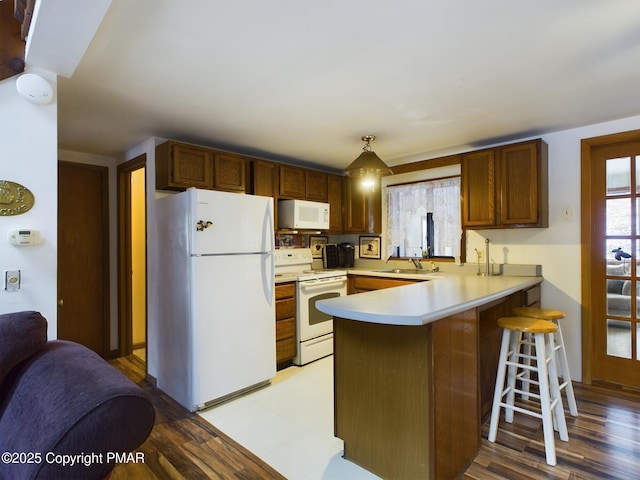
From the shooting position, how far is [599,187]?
9.84ft

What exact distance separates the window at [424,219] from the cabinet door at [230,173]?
1.92m

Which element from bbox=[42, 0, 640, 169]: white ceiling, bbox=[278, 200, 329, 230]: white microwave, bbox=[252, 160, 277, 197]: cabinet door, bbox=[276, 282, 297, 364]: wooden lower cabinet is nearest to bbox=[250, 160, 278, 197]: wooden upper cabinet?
bbox=[252, 160, 277, 197]: cabinet door

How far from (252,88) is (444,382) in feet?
6.61

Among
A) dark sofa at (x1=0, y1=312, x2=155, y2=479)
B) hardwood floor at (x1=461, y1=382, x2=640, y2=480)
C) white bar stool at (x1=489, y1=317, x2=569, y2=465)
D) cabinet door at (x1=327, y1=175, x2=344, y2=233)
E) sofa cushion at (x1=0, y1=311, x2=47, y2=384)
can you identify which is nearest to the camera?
dark sofa at (x1=0, y1=312, x2=155, y2=479)

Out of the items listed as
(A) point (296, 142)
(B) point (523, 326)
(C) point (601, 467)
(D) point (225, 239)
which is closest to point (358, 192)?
(A) point (296, 142)

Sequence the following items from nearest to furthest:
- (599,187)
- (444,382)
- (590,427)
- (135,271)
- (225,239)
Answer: (444,382)
(590,427)
(225,239)
(599,187)
(135,271)

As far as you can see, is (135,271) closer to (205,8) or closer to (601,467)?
(205,8)

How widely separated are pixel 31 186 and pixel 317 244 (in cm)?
321

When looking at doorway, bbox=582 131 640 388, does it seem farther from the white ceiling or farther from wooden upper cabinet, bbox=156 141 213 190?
wooden upper cabinet, bbox=156 141 213 190

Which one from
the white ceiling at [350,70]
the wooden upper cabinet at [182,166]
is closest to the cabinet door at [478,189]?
the white ceiling at [350,70]

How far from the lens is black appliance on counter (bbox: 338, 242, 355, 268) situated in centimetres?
466

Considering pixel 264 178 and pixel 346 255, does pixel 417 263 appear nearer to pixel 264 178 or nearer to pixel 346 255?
pixel 346 255

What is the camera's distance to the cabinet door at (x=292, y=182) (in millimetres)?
3742

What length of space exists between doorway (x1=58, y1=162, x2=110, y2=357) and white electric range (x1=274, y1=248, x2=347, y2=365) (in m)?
1.90
